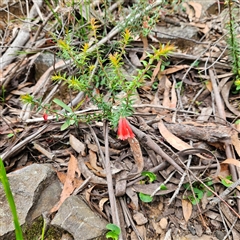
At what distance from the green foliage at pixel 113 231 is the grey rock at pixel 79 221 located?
0.10 feet

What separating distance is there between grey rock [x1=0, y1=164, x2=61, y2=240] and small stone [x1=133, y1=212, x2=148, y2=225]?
40 centimetres

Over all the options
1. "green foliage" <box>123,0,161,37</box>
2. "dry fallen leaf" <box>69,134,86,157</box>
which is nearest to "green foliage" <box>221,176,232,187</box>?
"dry fallen leaf" <box>69,134,86,157</box>

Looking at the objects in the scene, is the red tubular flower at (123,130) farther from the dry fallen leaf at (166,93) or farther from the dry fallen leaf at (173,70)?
the dry fallen leaf at (173,70)

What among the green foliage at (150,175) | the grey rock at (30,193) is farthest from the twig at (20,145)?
the green foliage at (150,175)

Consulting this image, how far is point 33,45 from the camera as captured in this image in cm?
226

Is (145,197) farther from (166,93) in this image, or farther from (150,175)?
(166,93)

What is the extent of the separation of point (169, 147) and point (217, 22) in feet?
4.78

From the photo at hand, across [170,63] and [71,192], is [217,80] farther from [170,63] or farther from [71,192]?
[71,192]

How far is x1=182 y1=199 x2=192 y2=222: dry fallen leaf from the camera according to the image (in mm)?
1400

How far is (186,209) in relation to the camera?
1.42 metres

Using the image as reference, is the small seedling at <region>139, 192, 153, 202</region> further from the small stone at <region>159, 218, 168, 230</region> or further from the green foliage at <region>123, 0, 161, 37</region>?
the green foliage at <region>123, 0, 161, 37</region>

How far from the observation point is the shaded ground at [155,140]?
1402mm

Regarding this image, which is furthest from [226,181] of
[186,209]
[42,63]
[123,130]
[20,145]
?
[42,63]

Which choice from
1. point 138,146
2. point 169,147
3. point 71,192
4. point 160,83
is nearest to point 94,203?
point 71,192
